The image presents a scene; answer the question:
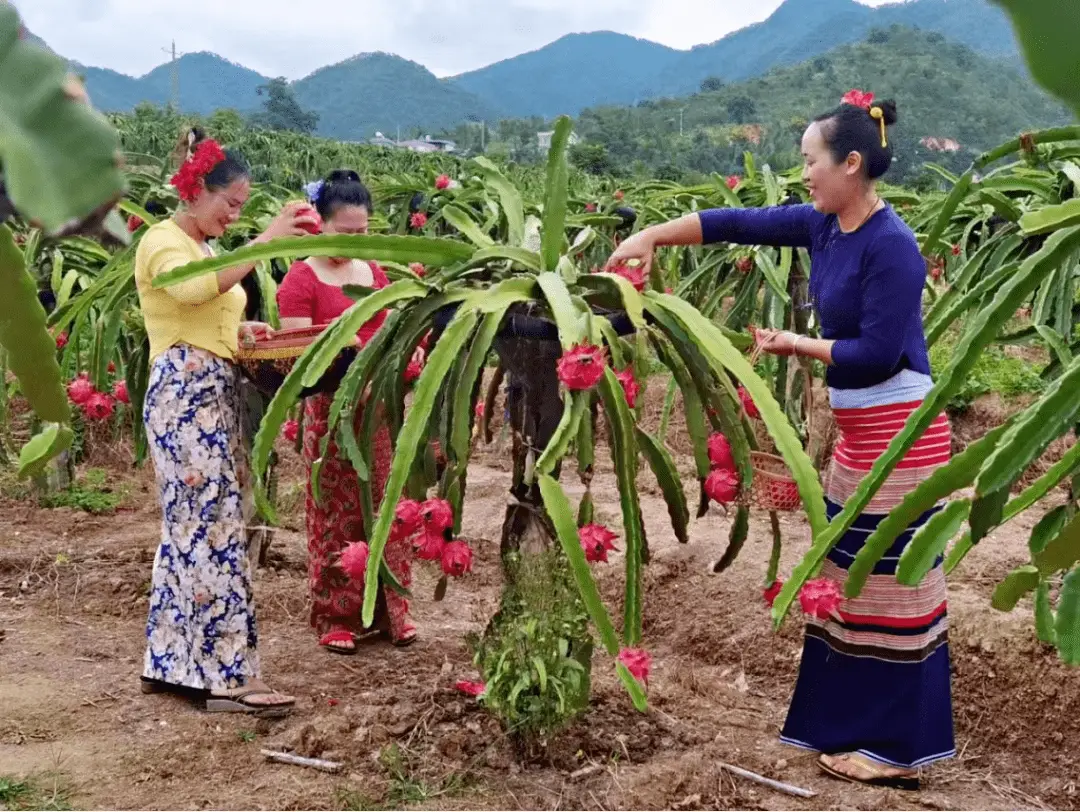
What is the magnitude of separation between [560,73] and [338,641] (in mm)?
158079

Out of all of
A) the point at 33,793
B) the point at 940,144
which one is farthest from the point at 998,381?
the point at 940,144

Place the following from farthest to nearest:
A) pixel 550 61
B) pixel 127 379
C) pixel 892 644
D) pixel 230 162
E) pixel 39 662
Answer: pixel 550 61
pixel 127 379
pixel 39 662
pixel 230 162
pixel 892 644

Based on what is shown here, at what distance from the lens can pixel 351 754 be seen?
8.68 feet

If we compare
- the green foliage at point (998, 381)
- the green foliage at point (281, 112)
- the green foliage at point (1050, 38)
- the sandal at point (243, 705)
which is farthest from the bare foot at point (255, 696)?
the green foliage at point (281, 112)

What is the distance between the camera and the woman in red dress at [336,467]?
10.6 ft

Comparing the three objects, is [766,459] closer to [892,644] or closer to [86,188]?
[892,644]

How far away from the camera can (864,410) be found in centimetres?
253

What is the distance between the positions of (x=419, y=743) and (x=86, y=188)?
7.70 ft

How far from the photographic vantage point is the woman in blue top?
2.44m

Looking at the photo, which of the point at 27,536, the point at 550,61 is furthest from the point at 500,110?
the point at 27,536

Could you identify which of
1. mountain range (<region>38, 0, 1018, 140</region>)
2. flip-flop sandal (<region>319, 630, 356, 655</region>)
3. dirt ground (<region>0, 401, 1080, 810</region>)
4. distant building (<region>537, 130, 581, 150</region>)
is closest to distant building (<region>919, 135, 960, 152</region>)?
distant building (<region>537, 130, 581, 150</region>)

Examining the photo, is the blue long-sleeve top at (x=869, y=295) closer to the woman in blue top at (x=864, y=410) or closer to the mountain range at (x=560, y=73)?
the woman in blue top at (x=864, y=410)

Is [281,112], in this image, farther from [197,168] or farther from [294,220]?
[294,220]

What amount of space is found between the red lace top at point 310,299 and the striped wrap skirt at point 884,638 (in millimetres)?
1397
